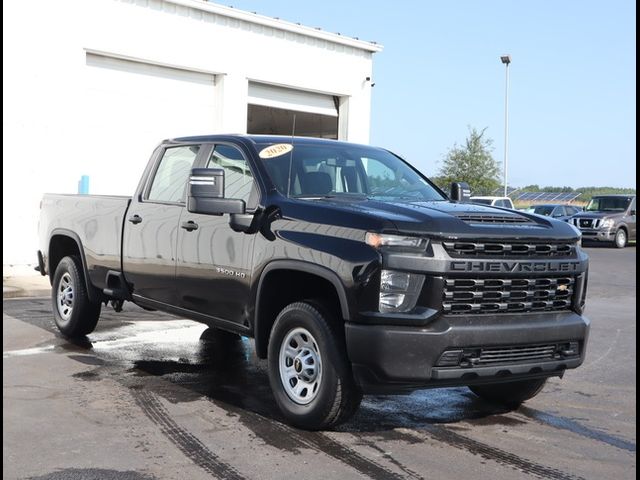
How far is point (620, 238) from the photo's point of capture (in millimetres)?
29844

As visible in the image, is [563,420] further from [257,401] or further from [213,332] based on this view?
[213,332]

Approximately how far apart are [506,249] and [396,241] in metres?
0.73

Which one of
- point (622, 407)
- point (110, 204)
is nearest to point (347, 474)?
point (622, 407)

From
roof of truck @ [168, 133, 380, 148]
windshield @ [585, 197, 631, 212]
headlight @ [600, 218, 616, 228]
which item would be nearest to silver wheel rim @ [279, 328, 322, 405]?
roof of truck @ [168, 133, 380, 148]

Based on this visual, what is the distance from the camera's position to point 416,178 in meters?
7.14

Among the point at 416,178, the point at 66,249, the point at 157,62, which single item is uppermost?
A: the point at 157,62

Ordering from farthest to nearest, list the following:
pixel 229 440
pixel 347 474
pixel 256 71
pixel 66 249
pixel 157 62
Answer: pixel 256 71 < pixel 157 62 < pixel 66 249 < pixel 229 440 < pixel 347 474

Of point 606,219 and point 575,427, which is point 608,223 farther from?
point 575,427

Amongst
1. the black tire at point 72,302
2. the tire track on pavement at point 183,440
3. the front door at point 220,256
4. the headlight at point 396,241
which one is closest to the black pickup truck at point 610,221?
the black tire at point 72,302

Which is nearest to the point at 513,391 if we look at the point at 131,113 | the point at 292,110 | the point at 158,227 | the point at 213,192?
the point at 213,192

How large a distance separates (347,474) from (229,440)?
922 millimetres

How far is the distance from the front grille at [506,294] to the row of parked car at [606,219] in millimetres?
23258

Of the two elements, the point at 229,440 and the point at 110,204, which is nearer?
the point at 229,440

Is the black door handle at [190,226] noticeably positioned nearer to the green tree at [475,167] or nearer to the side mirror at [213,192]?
the side mirror at [213,192]
